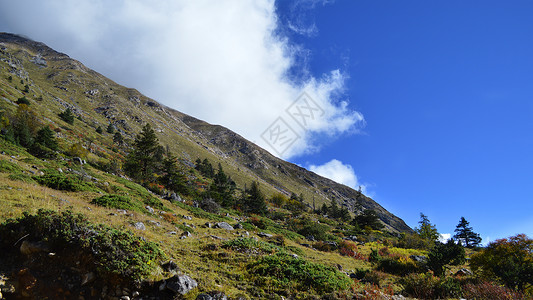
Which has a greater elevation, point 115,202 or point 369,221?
point 369,221

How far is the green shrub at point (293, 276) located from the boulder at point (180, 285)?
97.6 inches

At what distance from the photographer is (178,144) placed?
127500 millimetres

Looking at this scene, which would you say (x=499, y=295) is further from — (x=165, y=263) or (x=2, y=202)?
(x=2, y=202)

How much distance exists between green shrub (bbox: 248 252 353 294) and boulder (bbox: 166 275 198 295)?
2478 mm

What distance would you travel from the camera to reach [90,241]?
6.68 m

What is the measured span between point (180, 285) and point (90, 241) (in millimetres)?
3220

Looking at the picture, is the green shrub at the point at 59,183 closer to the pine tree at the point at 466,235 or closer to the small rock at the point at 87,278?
the small rock at the point at 87,278

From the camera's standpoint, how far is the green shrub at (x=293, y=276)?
25.3ft

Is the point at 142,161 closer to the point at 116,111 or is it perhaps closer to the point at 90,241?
the point at 90,241

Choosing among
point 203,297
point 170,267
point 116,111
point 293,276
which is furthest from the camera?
point 116,111

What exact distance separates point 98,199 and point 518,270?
25899mm

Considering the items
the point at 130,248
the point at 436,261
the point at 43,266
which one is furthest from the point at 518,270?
the point at 43,266

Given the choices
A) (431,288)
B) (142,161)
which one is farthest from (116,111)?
(431,288)

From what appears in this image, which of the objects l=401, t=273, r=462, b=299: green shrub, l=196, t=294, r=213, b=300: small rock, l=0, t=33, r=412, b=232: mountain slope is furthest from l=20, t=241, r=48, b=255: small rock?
l=0, t=33, r=412, b=232: mountain slope
